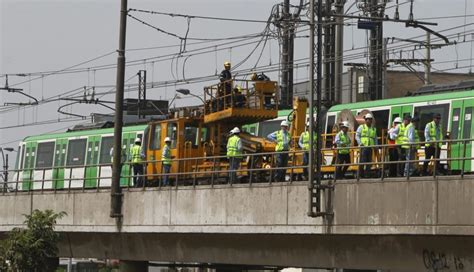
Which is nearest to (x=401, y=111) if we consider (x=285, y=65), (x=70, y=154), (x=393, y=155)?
(x=393, y=155)

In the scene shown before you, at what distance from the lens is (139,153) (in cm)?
3444

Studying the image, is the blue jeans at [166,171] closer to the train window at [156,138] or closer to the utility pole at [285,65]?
the train window at [156,138]

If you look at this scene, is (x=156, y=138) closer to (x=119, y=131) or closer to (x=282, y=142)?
(x=119, y=131)

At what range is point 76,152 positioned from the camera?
48.5m

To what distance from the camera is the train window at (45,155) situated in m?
50.4

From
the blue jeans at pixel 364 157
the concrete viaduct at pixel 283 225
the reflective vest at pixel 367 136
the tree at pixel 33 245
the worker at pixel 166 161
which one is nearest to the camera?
the concrete viaduct at pixel 283 225

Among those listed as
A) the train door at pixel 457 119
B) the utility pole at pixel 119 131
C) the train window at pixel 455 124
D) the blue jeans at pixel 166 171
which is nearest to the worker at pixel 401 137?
the train door at pixel 457 119

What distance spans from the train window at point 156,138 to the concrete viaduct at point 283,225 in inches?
147

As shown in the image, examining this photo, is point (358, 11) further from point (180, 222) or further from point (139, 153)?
point (180, 222)

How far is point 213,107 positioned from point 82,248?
5.34 meters

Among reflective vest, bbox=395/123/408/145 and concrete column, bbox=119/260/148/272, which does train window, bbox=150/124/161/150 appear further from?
reflective vest, bbox=395/123/408/145

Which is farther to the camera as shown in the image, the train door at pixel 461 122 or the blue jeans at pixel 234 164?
the train door at pixel 461 122

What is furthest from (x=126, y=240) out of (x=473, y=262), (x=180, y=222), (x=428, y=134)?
(x=473, y=262)

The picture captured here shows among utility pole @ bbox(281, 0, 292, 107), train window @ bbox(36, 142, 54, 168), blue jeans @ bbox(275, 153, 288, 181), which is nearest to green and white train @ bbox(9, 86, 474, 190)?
train window @ bbox(36, 142, 54, 168)
